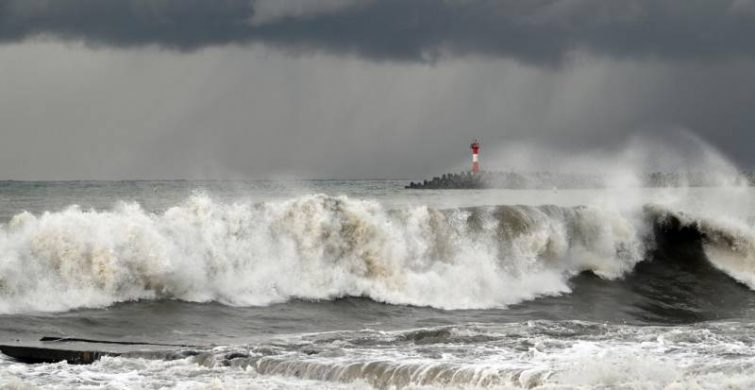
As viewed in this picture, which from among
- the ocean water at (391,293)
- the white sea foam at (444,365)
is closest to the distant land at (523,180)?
the ocean water at (391,293)

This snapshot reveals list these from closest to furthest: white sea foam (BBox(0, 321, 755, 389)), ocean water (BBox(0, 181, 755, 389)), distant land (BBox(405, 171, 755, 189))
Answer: white sea foam (BBox(0, 321, 755, 389)) < ocean water (BBox(0, 181, 755, 389)) < distant land (BBox(405, 171, 755, 189))

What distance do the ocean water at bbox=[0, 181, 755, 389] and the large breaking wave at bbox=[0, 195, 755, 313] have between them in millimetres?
42

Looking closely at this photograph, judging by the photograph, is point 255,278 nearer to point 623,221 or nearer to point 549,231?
point 549,231

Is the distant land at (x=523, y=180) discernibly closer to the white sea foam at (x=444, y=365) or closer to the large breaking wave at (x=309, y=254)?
the large breaking wave at (x=309, y=254)

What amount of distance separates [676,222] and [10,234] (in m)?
18.7

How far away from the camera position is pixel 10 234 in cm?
2105

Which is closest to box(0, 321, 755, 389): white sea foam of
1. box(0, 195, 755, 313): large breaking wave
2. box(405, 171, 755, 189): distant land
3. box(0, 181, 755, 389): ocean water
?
box(0, 181, 755, 389): ocean water

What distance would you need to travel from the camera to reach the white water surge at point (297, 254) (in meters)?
20.5

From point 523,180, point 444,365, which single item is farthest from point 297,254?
point 523,180

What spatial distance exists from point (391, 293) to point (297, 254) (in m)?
2.43

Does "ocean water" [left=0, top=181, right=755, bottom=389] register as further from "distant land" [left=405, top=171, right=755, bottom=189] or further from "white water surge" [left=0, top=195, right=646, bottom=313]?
"distant land" [left=405, top=171, right=755, bottom=189]

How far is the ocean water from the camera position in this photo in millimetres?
13094

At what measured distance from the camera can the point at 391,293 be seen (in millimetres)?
22531

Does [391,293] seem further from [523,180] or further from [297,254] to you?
[523,180]
